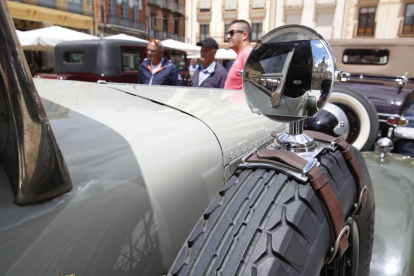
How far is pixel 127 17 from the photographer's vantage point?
23.1 metres

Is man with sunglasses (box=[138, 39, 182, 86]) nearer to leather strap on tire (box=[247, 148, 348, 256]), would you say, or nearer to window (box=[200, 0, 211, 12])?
leather strap on tire (box=[247, 148, 348, 256])

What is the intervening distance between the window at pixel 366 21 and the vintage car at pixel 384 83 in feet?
68.8

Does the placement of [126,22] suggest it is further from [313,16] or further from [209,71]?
[209,71]

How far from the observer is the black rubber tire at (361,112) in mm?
3121

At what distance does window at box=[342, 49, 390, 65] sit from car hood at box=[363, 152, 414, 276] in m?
3.04

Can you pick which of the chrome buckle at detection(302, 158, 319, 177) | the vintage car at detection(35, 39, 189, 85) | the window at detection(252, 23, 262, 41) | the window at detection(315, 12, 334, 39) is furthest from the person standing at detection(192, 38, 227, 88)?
the window at detection(252, 23, 262, 41)

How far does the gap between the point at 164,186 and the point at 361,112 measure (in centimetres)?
282

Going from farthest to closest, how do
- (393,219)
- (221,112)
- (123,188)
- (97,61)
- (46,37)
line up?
(46,37) → (97,61) → (393,219) → (221,112) → (123,188)

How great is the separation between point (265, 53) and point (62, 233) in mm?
687

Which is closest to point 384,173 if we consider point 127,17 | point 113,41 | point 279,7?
point 113,41

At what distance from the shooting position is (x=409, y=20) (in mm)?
21281

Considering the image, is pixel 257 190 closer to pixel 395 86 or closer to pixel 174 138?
pixel 174 138

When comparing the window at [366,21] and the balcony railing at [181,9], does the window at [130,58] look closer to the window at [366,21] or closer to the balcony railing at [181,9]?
the window at [366,21]

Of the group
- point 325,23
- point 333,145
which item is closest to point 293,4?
point 325,23
